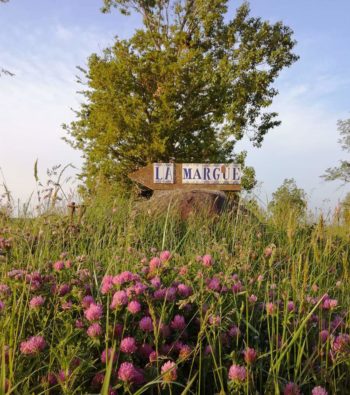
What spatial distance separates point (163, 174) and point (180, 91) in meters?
9.00

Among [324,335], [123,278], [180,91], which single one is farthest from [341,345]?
[180,91]

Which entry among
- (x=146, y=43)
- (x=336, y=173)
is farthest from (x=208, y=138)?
(x=336, y=173)

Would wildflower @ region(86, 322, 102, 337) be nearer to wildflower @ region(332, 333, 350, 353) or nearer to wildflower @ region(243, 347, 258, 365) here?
wildflower @ region(243, 347, 258, 365)

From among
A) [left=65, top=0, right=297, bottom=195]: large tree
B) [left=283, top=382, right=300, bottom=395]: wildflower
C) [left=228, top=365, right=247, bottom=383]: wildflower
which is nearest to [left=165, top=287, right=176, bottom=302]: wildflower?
[left=228, top=365, right=247, bottom=383]: wildflower

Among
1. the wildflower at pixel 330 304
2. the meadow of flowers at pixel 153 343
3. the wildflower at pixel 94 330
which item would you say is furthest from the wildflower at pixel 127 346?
the wildflower at pixel 330 304

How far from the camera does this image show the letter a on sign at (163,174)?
12391mm

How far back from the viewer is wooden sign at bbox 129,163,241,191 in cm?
1198

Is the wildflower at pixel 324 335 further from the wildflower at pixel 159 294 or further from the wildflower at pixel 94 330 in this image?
the wildflower at pixel 94 330

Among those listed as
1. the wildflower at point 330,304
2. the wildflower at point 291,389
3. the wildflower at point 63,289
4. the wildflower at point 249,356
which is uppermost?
the wildflower at point 63,289

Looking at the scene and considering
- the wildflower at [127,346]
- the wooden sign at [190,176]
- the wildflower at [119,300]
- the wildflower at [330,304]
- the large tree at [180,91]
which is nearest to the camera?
the wildflower at [127,346]

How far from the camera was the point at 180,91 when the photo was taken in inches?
804

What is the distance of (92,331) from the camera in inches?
84.6

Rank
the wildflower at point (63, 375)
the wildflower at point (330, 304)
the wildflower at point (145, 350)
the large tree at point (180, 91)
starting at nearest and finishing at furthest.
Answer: the wildflower at point (63, 375) < the wildflower at point (145, 350) < the wildflower at point (330, 304) < the large tree at point (180, 91)

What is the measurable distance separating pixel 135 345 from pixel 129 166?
750 inches
